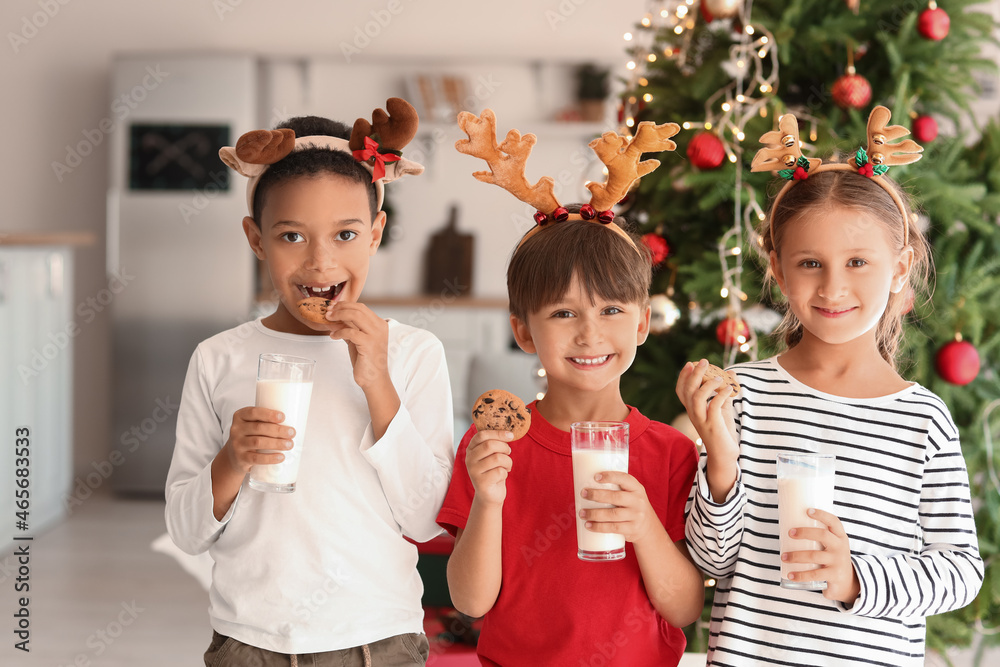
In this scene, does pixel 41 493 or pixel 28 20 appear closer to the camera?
pixel 41 493

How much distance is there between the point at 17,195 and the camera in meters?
5.79

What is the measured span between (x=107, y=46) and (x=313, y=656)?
5.71m

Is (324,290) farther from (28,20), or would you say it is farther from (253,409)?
(28,20)

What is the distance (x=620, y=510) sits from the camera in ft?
3.95

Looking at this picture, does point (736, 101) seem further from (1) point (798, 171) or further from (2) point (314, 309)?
(2) point (314, 309)

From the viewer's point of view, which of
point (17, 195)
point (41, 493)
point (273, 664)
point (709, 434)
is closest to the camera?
point (709, 434)

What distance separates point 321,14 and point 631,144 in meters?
5.25

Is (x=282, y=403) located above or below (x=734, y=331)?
below

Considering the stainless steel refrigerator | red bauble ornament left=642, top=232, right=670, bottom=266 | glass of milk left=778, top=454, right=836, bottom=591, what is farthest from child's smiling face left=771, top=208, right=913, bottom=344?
the stainless steel refrigerator

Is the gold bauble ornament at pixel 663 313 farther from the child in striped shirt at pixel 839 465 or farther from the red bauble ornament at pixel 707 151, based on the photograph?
the child in striped shirt at pixel 839 465

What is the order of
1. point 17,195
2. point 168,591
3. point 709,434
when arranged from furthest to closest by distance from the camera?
1. point 17,195
2. point 168,591
3. point 709,434

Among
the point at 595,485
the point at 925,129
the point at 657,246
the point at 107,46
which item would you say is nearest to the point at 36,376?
the point at 107,46

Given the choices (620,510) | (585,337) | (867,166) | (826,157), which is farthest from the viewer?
(826,157)

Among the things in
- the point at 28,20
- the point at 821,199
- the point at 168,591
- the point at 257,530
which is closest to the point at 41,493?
the point at 168,591
